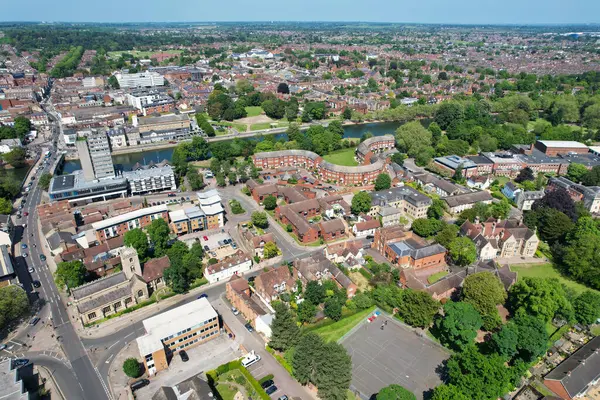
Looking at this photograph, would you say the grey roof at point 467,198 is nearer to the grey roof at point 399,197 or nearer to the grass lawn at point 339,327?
the grey roof at point 399,197

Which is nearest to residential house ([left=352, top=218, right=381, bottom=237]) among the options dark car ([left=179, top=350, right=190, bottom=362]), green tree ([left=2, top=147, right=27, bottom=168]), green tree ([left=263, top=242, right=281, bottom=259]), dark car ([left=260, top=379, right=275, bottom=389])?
green tree ([left=263, top=242, right=281, bottom=259])

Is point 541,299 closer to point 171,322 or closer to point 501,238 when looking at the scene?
point 501,238

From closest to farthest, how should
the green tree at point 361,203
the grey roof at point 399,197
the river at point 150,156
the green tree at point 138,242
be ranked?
the green tree at point 138,242 → the green tree at point 361,203 → the grey roof at point 399,197 → the river at point 150,156

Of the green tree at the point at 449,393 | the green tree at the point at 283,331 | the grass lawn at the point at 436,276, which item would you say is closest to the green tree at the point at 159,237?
the green tree at the point at 283,331

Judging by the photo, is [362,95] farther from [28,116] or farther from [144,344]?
[144,344]

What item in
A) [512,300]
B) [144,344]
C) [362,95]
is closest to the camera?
[144,344]

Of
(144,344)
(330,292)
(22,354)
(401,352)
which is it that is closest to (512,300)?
(401,352)
